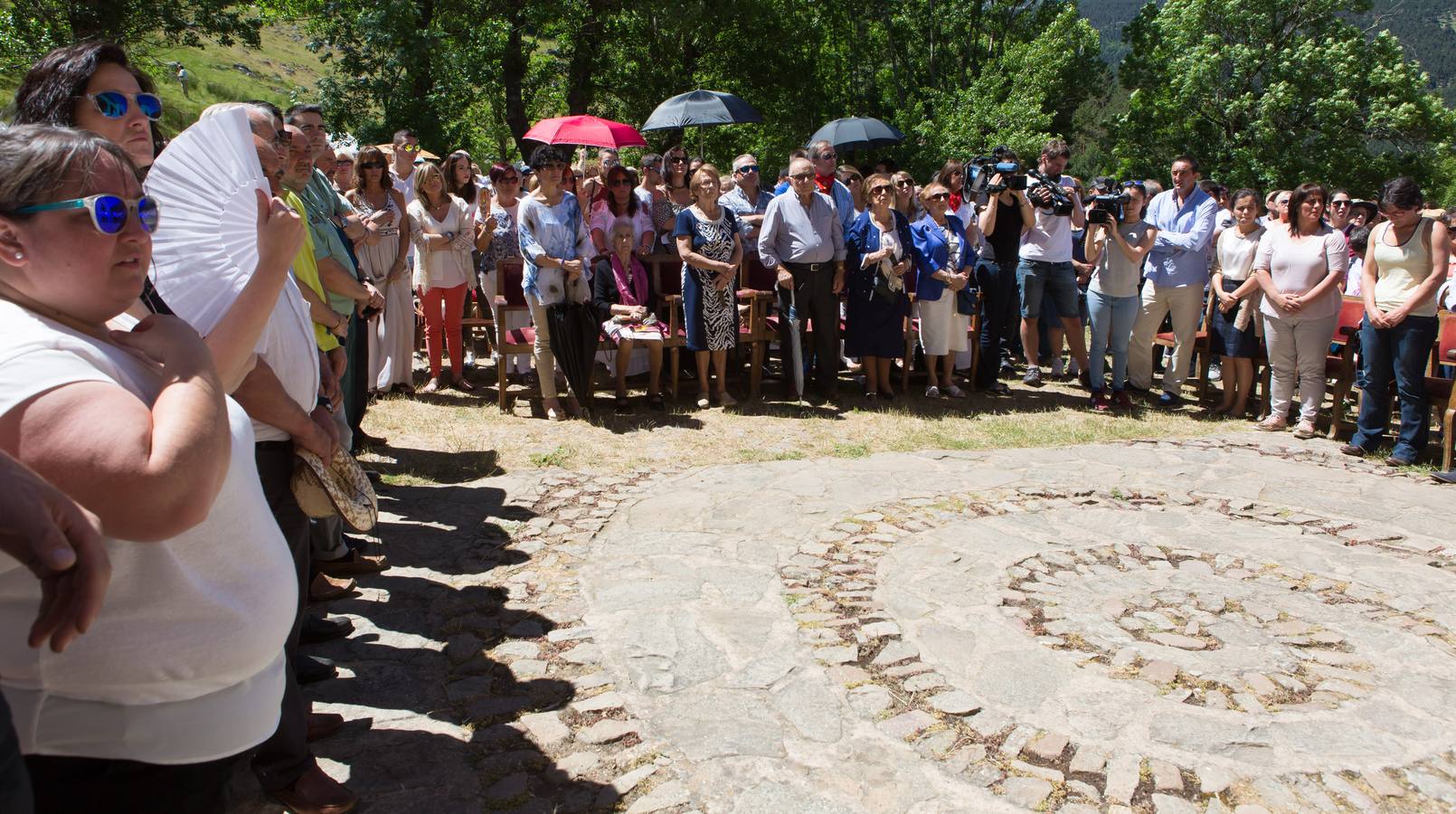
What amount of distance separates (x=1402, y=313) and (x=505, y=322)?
643 centimetres

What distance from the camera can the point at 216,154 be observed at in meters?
2.16

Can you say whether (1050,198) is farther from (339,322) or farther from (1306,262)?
(339,322)

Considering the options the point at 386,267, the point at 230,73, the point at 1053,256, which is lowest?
the point at 386,267

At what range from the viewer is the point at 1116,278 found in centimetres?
877

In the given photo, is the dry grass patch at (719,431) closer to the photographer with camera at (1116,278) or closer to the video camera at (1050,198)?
the photographer with camera at (1116,278)

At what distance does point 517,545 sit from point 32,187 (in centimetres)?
367

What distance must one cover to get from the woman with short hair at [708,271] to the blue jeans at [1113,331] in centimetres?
319

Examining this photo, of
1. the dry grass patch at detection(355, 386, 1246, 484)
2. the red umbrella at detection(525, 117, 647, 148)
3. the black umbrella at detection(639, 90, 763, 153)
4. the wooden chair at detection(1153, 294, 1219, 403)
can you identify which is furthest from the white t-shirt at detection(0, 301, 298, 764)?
the black umbrella at detection(639, 90, 763, 153)

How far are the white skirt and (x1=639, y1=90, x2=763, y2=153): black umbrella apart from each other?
484 centimetres

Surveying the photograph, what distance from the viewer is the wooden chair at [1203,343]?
8.95 metres

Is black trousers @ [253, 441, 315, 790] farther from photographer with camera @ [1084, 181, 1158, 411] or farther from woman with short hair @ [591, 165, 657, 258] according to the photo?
photographer with camera @ [1084, 181, 1158, 411]

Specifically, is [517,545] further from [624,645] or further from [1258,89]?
[1258,89]

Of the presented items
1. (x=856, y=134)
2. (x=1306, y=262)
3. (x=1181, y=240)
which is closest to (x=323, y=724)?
(x=1306, y=262)

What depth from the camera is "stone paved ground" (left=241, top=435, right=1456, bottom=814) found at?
3.02 meters
